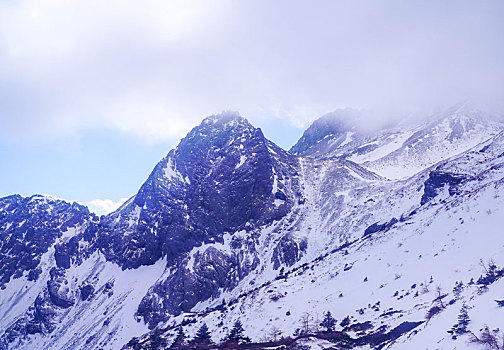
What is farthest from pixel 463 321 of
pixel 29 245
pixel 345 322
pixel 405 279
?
pixel 29 245

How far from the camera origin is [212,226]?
509ft

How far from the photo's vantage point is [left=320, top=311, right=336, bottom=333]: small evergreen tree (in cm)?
7131

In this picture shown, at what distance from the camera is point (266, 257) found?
138m

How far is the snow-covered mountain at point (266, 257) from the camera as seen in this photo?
225 feet

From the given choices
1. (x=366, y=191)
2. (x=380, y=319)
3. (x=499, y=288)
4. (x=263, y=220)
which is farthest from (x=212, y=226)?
(x=499, y=288)

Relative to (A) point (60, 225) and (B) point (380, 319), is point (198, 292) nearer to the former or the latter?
(B) point (380, 319)

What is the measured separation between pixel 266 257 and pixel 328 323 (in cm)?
6529

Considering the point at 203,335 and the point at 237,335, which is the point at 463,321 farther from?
the point at 203,335

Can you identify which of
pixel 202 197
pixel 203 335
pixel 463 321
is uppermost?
pixel 202 197

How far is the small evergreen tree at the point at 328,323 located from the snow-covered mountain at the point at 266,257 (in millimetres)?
1432

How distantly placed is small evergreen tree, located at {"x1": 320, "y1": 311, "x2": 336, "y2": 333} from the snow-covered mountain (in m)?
1.43

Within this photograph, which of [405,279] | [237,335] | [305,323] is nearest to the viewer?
[305,323]

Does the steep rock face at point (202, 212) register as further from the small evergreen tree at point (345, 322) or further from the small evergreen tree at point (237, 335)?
the small evergreen tree at point (345, 322)

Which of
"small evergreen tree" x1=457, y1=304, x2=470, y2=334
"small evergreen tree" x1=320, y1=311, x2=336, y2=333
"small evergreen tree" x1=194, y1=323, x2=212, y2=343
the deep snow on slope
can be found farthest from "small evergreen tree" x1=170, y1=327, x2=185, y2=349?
"small evergreen tree" x1=457, y1=304, x2=470, y2=334
